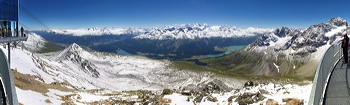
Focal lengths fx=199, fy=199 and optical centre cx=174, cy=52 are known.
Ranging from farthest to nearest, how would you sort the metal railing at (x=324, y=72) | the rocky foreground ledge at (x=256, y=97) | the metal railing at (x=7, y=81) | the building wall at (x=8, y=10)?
the building wall at (x=8, y=10) < the rocky foreground ledge at (x=256, y=97) < the metal railing at (x=7, y=81) < the metal railing at (x=324, y=72)

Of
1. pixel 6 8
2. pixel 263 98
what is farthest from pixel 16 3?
pixel 263 98

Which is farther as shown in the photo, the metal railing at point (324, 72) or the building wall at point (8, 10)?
the building wall at point (8, 10)

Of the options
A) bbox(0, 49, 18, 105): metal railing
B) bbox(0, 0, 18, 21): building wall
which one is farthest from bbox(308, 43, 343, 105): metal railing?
bbox(0, 0, 18, 21): building wall

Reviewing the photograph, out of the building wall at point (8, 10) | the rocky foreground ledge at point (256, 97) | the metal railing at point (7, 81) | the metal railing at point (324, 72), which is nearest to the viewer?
the metal railing at point (324, 72)

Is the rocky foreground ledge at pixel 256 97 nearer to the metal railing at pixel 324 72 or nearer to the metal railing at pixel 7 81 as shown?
the metal railing at pixel 324 72

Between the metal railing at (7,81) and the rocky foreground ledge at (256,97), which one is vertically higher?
the metal railing at (7,81)

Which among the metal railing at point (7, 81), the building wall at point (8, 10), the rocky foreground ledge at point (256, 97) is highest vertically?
the building wall at point (8, 10)

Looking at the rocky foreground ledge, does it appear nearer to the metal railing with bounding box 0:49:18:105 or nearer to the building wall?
the building wall

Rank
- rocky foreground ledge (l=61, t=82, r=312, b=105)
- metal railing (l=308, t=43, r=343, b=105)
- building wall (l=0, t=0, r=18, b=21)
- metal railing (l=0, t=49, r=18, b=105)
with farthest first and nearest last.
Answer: building wall (l=0, t=0, r=18, b=21)
rocky foreground ledge (l=61, t=82, r=312, b=105)
metal railing (l=0, t=49, r=18, b=105)
metal railing (l=308, t=43, r=343, b=105)

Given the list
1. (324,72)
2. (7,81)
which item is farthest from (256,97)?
(7,81)

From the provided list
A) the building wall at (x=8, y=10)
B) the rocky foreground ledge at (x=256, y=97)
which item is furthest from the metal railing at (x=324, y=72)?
Result: the building wall at (x=8, y=10)

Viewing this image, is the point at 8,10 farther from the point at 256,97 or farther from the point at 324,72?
the point at 324,72
